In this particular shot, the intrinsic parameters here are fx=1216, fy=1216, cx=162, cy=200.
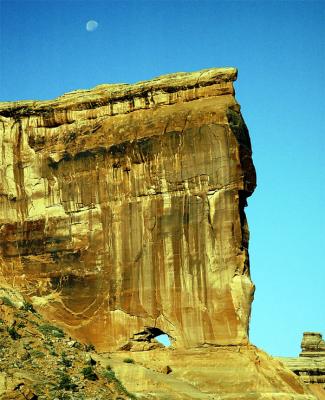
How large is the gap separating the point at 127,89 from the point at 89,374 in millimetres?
24236

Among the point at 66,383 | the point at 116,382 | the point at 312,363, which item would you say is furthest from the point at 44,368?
the point at 312,363

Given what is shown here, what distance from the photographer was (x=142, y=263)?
78.0 metres

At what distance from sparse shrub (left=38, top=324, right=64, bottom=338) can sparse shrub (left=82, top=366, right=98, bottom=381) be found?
6.81 m

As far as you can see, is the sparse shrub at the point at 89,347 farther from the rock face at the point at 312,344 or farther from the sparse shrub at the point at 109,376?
the rock face at the point at 312,344

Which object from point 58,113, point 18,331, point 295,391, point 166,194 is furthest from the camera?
point 58,113

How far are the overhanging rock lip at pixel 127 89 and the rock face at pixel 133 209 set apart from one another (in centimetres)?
9

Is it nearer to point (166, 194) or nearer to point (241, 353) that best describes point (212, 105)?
point (166, 194)

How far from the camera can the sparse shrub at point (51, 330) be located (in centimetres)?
7050

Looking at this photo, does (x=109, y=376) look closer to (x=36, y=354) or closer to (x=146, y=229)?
(x=36, y=354)

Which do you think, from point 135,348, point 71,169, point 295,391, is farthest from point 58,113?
point 295,391

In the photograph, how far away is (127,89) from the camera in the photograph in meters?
80.8

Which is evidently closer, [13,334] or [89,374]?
[89,374]

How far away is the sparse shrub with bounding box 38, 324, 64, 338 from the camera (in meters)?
70.5

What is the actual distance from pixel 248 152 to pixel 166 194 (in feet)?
19.2
